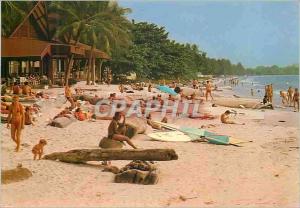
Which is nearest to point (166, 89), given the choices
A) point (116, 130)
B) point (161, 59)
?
point (161, 59)

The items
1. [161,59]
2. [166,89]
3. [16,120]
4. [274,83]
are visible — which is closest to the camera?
[16,120]

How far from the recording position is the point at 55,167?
6973 millimetres

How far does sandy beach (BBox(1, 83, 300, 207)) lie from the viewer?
6477 millimetres

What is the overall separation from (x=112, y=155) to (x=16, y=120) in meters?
1.47

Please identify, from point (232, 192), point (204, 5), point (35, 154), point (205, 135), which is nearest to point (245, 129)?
point (205, 135)

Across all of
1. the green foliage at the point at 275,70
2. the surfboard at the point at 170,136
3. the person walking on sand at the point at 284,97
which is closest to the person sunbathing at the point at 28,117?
the surfboard at the point at 170,136

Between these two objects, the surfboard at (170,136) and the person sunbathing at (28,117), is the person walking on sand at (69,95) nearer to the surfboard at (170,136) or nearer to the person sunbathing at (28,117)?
the person sunbathing at (28,117)

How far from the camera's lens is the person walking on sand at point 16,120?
7137mm

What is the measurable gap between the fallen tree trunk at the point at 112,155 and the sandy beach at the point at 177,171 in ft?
0.29

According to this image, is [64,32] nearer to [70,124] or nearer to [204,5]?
[70,124]

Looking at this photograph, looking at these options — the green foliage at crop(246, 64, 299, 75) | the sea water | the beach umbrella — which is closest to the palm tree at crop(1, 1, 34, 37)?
the beach umbrella

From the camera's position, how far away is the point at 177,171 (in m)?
6.89

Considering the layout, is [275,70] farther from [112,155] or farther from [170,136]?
[112,155]

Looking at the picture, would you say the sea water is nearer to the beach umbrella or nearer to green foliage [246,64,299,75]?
green foliage [246,64,299,75]
